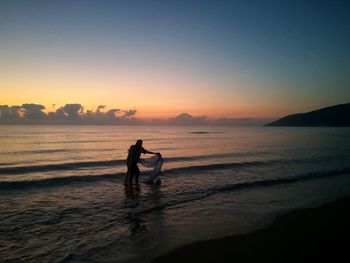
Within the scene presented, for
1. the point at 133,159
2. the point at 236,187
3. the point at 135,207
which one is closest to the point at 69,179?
the point at 133,159

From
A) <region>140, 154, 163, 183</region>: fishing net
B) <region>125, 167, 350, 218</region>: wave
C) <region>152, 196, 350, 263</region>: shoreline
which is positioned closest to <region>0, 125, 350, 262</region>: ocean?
<region>125, 167, 350, 218</region>: wave

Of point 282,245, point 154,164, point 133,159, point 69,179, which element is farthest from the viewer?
point 69,179

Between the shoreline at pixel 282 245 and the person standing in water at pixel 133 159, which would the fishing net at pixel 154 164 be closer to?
the person standing in water at pixel 133 159

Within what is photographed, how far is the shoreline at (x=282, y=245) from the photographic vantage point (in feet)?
20.7

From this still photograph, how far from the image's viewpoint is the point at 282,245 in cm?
705

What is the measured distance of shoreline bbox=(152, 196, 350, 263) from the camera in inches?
249

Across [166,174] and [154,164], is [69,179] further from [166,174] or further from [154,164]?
[166,174]

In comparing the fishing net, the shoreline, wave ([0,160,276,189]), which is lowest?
wave ([0,160,276,189])

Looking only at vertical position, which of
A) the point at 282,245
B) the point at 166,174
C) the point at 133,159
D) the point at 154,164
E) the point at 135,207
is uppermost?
the point at 133,159

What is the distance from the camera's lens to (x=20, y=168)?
2186 cm

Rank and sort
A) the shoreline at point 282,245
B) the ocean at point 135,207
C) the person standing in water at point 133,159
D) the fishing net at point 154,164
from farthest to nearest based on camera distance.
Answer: the fishing net at point 154,164, the person standing in water at point 133,159, the ocean at point 135,207, the shoreline at point 282,245

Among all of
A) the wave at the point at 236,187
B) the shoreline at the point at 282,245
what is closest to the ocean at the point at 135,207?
the wave at the point at 236,187

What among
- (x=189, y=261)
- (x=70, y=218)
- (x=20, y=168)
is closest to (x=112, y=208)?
(x=70, y=218)

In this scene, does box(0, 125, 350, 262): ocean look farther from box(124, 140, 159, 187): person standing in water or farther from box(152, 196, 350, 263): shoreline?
box(124, 140, 159, 187): person standing in water
